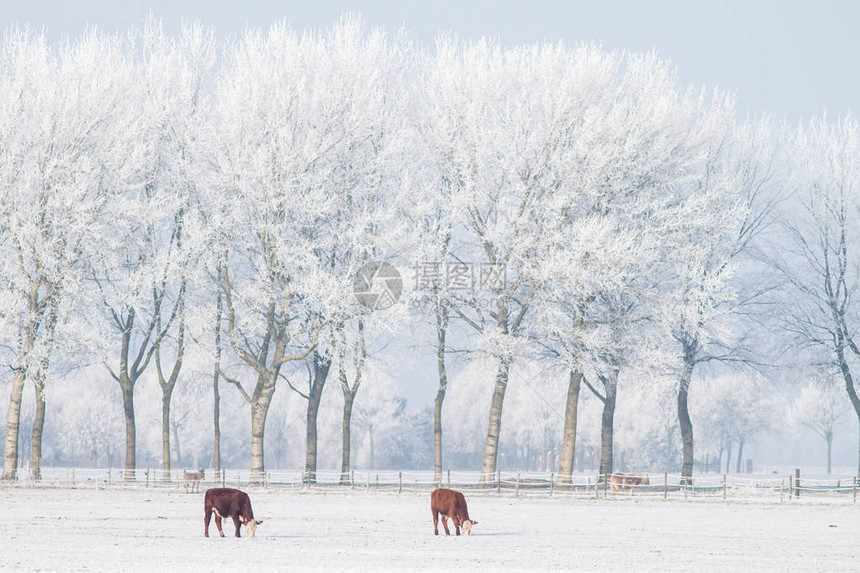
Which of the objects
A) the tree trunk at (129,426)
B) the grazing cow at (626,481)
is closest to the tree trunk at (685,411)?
the grazing cow at (626,481)

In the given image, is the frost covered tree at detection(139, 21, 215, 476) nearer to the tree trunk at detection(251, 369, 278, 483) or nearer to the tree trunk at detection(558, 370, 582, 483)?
the tree trunk at detection(251, 369, 278, 483)

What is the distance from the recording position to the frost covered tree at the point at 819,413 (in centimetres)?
10162

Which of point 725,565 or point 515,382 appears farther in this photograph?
point 515,382

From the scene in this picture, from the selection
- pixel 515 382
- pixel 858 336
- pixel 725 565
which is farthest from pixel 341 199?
pixel 515 382

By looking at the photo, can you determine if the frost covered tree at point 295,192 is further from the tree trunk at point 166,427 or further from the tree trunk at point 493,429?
the tree trunk at point 493,429

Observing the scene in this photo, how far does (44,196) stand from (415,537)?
25.2 metres

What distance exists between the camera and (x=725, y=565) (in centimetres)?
1964

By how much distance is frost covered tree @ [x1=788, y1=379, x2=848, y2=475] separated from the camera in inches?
4001

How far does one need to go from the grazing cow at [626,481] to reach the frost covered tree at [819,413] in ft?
149

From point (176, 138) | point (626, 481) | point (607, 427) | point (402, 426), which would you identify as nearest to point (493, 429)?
point (607, 427)

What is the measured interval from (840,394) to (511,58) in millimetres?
24752

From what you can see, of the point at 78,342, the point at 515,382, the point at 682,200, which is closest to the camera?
the point at 78,342

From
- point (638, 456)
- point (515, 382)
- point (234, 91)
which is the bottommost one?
point (638, 456)

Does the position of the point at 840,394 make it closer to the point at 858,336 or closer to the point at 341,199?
the point at 858,336
